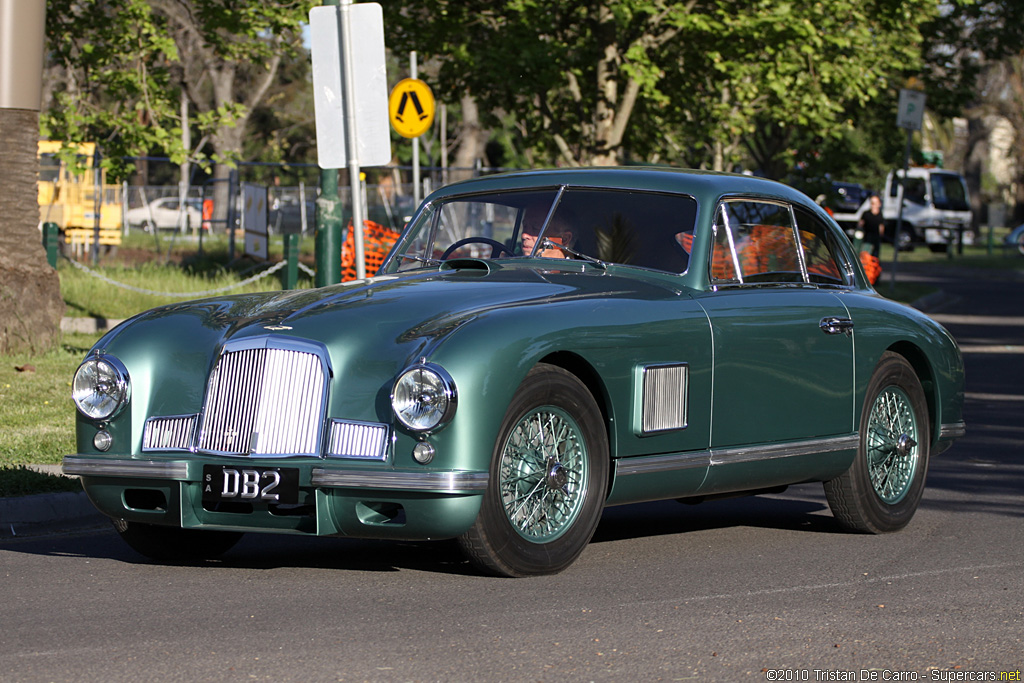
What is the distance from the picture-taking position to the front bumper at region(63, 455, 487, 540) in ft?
17.7

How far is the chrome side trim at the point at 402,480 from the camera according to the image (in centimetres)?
537

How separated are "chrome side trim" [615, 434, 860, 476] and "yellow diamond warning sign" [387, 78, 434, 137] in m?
8.58

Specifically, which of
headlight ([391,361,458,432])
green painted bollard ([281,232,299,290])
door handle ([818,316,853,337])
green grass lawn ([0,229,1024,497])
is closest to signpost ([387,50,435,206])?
green painted bollard ([281,232,299,290])

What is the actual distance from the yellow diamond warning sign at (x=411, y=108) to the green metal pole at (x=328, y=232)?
1.65m

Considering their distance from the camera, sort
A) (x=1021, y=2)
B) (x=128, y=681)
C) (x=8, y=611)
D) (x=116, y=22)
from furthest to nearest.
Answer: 1. (x=1021, y=2)
2. (x=116, y=22)
3. (x=8, y=611)
4. (x=128, y=681)

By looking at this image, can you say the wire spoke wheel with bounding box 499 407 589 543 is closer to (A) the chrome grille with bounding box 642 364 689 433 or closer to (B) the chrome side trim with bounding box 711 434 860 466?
(A) the chrome grille with bounding box 642 364 689 433

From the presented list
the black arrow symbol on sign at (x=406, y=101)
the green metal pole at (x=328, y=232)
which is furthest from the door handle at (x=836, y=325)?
the black arrow symbol on sign at (x=406, y=101)

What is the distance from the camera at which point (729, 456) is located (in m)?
6.54

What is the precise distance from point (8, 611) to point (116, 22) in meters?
15.6

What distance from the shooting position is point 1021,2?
3048 cm

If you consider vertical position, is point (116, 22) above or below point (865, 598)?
above

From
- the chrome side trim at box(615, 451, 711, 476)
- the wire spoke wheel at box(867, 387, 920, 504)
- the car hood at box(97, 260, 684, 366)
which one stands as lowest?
the wire spoke wheel at box(867, 387, 920, 504)

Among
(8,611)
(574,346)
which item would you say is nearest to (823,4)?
(574,346)

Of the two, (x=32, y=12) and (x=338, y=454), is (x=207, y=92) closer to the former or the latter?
(x=32, y=12)
